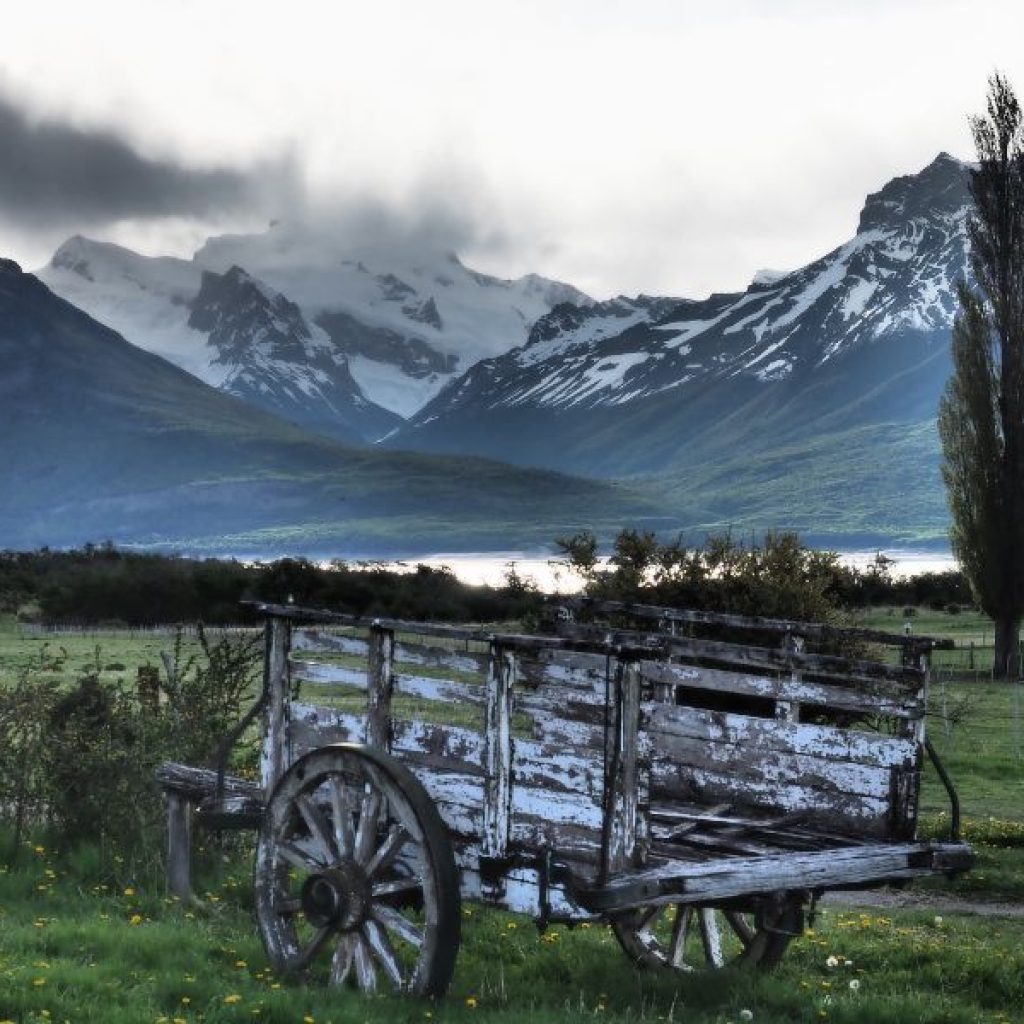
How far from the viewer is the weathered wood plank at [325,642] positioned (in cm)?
853

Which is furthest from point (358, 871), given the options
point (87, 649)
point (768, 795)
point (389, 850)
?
point (87, 649)

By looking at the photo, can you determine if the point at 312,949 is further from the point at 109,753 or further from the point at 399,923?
the point at 109,753

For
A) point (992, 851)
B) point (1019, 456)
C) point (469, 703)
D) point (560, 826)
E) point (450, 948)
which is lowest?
point (992, 851)

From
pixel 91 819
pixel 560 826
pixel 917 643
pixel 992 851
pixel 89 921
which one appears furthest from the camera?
pixel 992 851

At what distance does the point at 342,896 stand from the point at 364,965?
38 cm

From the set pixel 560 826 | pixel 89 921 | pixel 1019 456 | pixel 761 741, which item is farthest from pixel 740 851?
pixel 1019 456

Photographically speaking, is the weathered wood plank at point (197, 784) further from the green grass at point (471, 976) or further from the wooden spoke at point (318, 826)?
the wooden spoke at point (318, 826)

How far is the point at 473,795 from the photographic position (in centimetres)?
758

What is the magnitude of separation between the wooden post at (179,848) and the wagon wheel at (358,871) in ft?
5.67

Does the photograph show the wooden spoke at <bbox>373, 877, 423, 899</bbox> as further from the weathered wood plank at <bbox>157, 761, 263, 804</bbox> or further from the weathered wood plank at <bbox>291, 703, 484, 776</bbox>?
the weathered wood plank at <bbox>157, 761, 263, 804</bbox>

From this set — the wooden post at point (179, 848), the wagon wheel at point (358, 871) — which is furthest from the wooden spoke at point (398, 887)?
the wooden post at point (179, 848)

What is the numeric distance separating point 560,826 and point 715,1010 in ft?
5.16

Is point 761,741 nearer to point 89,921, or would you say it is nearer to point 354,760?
point 354,760

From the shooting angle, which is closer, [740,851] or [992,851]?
[740,851]
